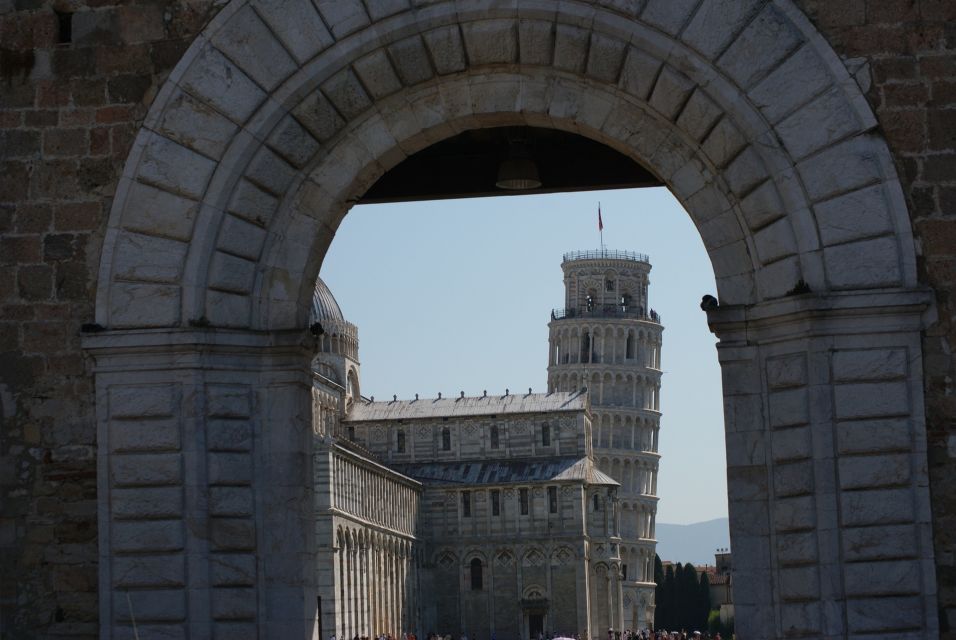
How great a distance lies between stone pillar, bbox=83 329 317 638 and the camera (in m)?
13.3

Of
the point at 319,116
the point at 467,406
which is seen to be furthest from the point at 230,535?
the point at 467,406

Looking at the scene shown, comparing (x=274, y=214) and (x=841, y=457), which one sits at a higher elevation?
(x=274, y=214)

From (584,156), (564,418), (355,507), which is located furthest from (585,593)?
(584,156)

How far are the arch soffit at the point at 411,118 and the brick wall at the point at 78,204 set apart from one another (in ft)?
0.89

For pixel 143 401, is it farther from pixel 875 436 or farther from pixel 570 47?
pixel 875 436

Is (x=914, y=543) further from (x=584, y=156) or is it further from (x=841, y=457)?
(x=584, y=156)

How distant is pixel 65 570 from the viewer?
13.5 meters

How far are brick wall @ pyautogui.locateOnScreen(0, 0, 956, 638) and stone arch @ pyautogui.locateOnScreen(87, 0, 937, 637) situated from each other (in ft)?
0.72

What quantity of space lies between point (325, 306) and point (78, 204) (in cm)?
10496

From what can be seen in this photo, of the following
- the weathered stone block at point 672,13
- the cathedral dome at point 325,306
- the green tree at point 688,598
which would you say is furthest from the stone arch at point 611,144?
the green tree at point 688,598

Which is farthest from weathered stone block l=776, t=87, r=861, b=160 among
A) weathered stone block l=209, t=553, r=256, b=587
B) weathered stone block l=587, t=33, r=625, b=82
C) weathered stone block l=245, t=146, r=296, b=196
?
weathered stone block l=209, t=553, r=256, b=587

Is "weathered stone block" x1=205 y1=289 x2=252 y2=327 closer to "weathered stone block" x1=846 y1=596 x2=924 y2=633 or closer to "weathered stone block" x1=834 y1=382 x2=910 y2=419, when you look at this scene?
"weathered stone block" x1=834 y1=382 x2=910 y2=419

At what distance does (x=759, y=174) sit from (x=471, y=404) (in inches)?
4177

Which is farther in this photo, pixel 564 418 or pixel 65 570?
pixel 564 418
